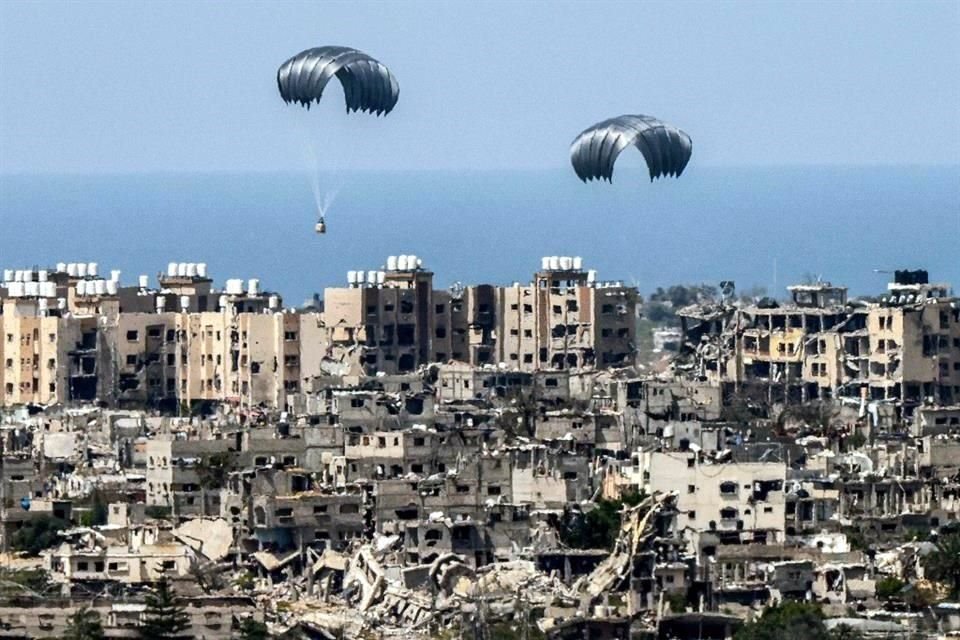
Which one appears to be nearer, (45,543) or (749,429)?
(45,543)

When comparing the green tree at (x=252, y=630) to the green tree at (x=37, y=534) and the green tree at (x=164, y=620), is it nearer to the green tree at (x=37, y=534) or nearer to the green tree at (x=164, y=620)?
the green tree at (x=164, y=620)

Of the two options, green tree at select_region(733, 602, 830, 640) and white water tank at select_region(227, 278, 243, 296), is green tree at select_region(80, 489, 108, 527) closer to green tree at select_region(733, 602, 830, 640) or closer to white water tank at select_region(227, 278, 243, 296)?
green tree at select_region(733, 602, 830, 640)

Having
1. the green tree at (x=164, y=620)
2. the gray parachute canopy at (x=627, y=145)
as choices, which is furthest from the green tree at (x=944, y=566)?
the gray parachute canopy at (x=627, y=145)

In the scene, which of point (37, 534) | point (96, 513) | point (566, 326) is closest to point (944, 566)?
point (37, 534)

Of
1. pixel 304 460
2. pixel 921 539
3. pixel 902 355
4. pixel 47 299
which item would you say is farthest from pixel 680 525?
pixel 47 299

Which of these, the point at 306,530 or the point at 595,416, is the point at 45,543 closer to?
the point at 306,530

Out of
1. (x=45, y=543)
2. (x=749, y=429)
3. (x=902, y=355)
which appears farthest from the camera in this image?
(x=902, y=355)

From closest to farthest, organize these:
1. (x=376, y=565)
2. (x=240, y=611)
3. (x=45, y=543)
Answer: (x=240, y=611) → (x=376, y=565) → (x=45, y=543)

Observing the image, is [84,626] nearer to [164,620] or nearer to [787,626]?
[164,620]

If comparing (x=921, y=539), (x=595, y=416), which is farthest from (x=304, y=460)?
(x=921, y=539)
